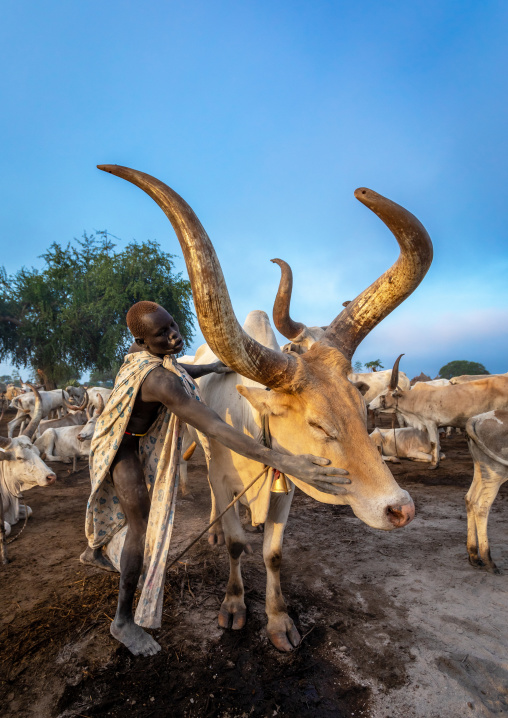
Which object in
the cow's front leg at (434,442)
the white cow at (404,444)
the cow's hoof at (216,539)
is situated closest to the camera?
the cow's hoof at (216,539)

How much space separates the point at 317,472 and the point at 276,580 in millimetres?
1410

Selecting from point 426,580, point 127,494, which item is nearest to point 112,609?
point 127,494

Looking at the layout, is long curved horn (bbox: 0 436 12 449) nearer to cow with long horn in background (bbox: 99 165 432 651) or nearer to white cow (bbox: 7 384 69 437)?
cow with long horn in background (bbox: 99 165 432 651)

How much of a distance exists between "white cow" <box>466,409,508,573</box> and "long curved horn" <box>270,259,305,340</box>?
2.09 metres

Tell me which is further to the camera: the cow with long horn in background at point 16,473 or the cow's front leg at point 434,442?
the cow's front leg at point 434,442

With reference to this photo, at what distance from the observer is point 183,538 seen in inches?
170

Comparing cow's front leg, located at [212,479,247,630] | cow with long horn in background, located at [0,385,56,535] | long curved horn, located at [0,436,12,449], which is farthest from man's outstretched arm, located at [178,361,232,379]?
long curved horn, located at [0,436,12,449]

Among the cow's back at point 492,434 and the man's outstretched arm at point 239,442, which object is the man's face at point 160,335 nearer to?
the man's outstretched arm at point 239,442

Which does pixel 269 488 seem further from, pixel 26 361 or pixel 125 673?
pixel 26 361

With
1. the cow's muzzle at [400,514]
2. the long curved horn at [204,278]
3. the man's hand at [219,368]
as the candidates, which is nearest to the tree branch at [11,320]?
the man's hand at [219,368]

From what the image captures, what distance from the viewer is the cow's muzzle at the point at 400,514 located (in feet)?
5.88

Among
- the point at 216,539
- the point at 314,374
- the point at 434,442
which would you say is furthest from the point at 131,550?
the point at 434,442

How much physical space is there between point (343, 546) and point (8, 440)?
4122 millimetres

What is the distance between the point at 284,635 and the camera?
261cm
